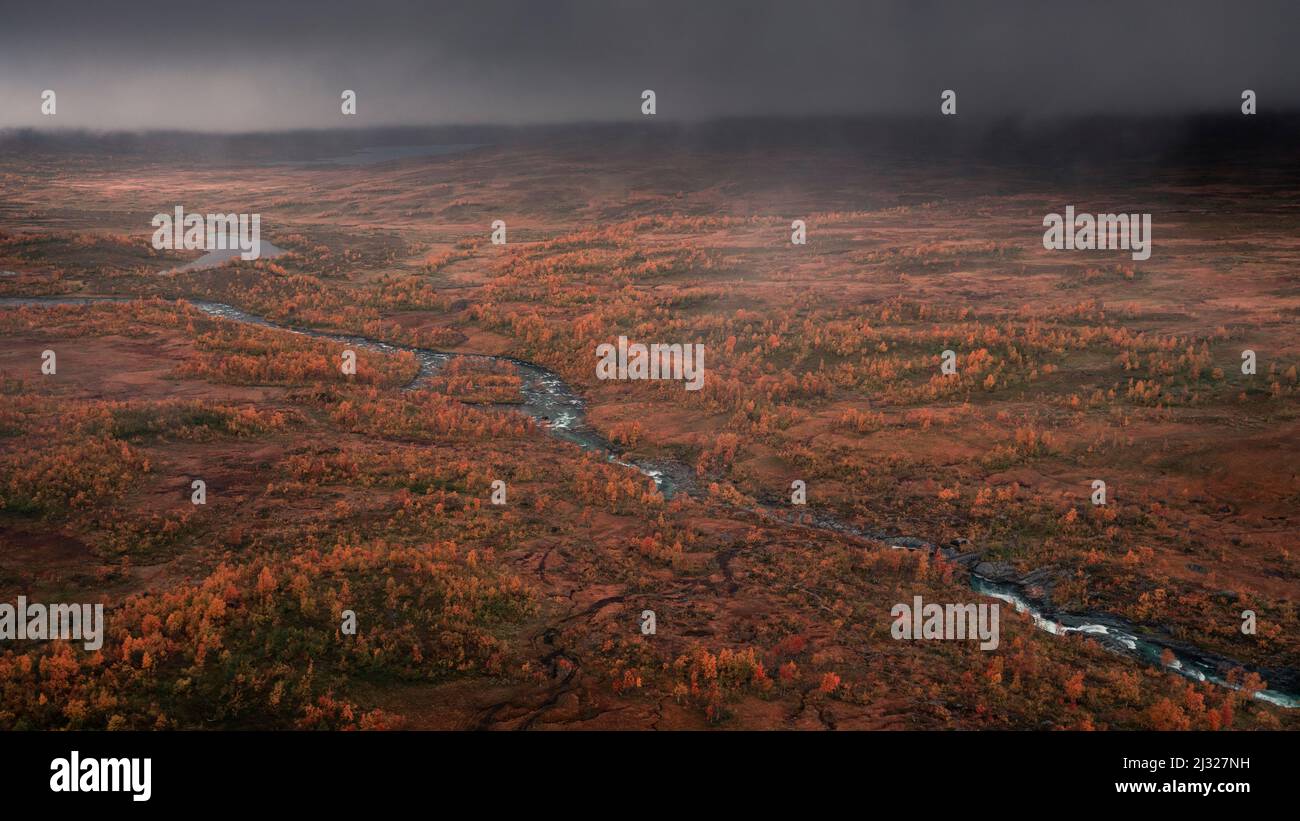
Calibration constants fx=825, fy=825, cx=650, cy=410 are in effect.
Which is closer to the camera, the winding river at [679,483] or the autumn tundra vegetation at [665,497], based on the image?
the autumn tundra vegetation at [665,497]

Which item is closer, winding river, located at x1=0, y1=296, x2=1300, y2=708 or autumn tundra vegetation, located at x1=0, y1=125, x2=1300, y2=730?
autumn tundra vegetation, located at x1=0, y1=125, x2=1300, y2=730

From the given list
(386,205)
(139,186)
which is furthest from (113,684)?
(139,186)

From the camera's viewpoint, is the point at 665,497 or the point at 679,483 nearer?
the point at 665,497

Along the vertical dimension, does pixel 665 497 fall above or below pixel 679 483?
below
